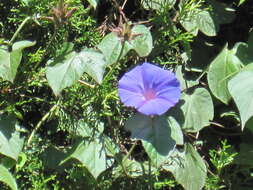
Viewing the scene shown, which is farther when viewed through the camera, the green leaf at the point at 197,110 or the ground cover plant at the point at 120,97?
the green leaf at the point at 197,110

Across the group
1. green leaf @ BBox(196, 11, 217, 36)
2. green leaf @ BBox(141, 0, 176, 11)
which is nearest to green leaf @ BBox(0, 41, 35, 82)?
green leaf @ BBox(141, 0, 176, 11)

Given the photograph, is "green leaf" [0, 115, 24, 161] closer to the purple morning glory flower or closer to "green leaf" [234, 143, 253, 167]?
the purple morning glory flower

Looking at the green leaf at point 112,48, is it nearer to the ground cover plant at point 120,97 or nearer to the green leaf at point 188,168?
the ground cover plant at point 120,97

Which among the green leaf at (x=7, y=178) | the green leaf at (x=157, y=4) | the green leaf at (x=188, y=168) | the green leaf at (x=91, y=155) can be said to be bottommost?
the green leaf at (x=188, y=168)

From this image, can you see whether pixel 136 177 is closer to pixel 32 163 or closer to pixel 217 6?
pixel 32 163

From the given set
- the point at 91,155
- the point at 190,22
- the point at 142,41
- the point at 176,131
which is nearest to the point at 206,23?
the point at 190,22

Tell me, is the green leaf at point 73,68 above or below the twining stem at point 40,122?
above

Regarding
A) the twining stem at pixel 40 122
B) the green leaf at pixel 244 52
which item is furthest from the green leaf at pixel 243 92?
the twining stem at pixel 40 122

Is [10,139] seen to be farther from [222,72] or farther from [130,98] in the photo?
[222,72]
